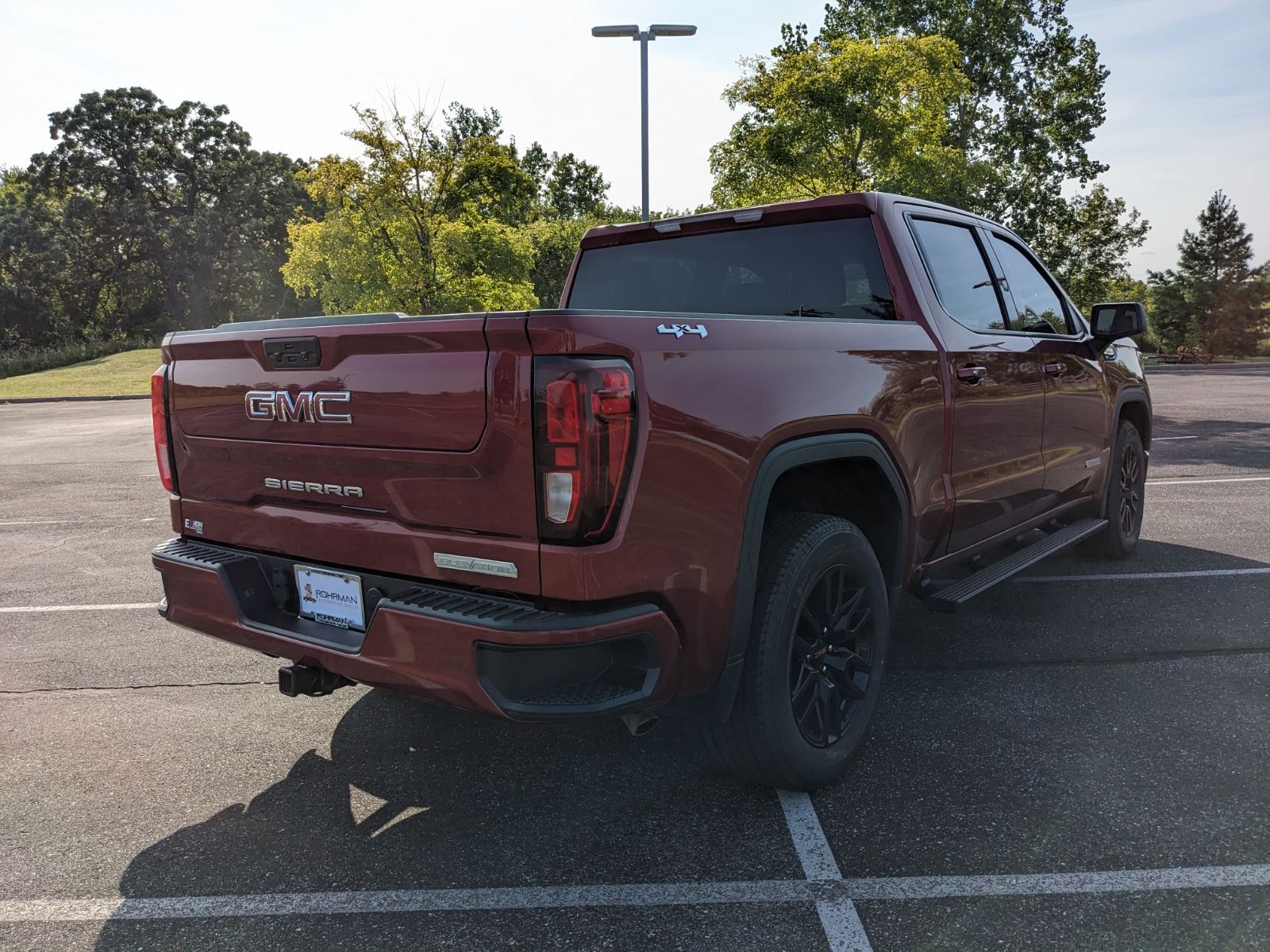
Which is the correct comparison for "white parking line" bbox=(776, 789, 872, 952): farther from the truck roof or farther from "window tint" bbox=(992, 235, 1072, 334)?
"window tint" bbox=(992, 235, 1072, 334)

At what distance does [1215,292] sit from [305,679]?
53.9 meters

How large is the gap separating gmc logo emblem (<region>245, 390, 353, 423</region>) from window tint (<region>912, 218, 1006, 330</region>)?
2.33 m

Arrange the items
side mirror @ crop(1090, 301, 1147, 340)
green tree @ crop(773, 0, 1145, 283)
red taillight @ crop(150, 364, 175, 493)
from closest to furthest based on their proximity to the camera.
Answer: red taillight @ crop(150, 364, 175, 493), side mirror @ crop(1090, 301, 1147, 340), green tree @ crop(773, 0, 1145, 283)

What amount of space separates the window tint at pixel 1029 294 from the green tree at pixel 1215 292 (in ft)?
153

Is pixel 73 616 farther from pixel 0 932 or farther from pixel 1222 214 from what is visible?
pixel 1222 214

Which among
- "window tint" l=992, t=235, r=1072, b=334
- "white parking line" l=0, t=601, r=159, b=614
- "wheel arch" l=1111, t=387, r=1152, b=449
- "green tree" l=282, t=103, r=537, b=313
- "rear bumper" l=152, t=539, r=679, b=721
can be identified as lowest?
"white parking line" l=0, t=601, r=159, b=614

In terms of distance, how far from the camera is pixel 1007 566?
418cm

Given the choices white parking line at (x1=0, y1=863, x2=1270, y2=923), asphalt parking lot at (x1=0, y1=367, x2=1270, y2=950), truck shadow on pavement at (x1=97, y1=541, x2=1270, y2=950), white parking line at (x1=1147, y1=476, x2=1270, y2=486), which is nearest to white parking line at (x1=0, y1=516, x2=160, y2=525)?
asphalt parking lot at (x1=0, y1=367, x2=1270, y2=950)

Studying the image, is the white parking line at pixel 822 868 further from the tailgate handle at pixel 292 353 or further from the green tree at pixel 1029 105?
the green tree at pixel 1029 105

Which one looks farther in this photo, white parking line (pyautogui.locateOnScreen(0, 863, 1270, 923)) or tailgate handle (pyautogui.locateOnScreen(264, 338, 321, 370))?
tailgate handle (pyautogui.locateOnScreen(264, 338, 321, 370))

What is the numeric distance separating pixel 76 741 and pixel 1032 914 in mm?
3269

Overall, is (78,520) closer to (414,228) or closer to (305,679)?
(305,679)

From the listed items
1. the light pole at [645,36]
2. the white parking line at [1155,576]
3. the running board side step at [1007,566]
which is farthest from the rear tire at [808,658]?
the light pole at [645,36]

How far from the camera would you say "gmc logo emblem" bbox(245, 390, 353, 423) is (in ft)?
8.71
